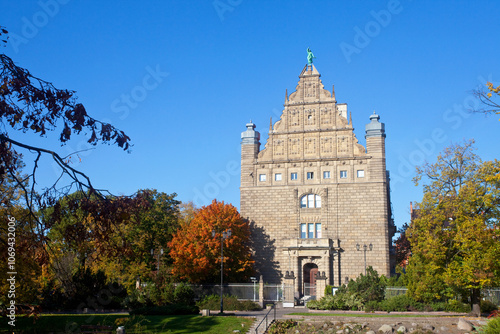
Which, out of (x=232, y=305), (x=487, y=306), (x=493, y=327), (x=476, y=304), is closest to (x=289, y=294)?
(x=232, y=305)

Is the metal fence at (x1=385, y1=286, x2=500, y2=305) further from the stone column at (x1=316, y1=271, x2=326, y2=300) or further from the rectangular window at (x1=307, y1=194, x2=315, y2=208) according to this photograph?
the rectangular window at (x1=307, y1=194, x2=315, y2=208)

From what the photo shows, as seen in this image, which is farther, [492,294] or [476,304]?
[492,294]

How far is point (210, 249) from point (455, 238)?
19.5m

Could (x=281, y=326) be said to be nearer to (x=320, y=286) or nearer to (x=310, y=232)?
(x=320, y=286)

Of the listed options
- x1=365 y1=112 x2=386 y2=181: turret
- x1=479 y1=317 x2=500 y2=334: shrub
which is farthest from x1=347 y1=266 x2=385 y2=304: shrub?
x1=479 y1=317 x2=500 y2=334: shrub

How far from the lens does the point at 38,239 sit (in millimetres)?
8094

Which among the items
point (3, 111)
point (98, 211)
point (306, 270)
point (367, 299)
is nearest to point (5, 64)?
point (3, 111)

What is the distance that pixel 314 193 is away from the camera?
1780 inches

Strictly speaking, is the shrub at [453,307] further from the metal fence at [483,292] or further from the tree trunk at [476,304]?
the metal fence at [483,292]

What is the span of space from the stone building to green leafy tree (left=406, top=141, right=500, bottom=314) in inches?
510

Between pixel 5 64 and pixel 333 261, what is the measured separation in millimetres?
38890

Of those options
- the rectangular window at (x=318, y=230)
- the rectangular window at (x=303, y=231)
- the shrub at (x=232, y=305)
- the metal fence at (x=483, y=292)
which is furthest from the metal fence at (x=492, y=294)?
the rectangular window at (x=303, y=231)

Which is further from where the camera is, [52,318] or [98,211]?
[52,318]

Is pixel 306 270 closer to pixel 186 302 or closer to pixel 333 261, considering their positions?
pixel 333 261
